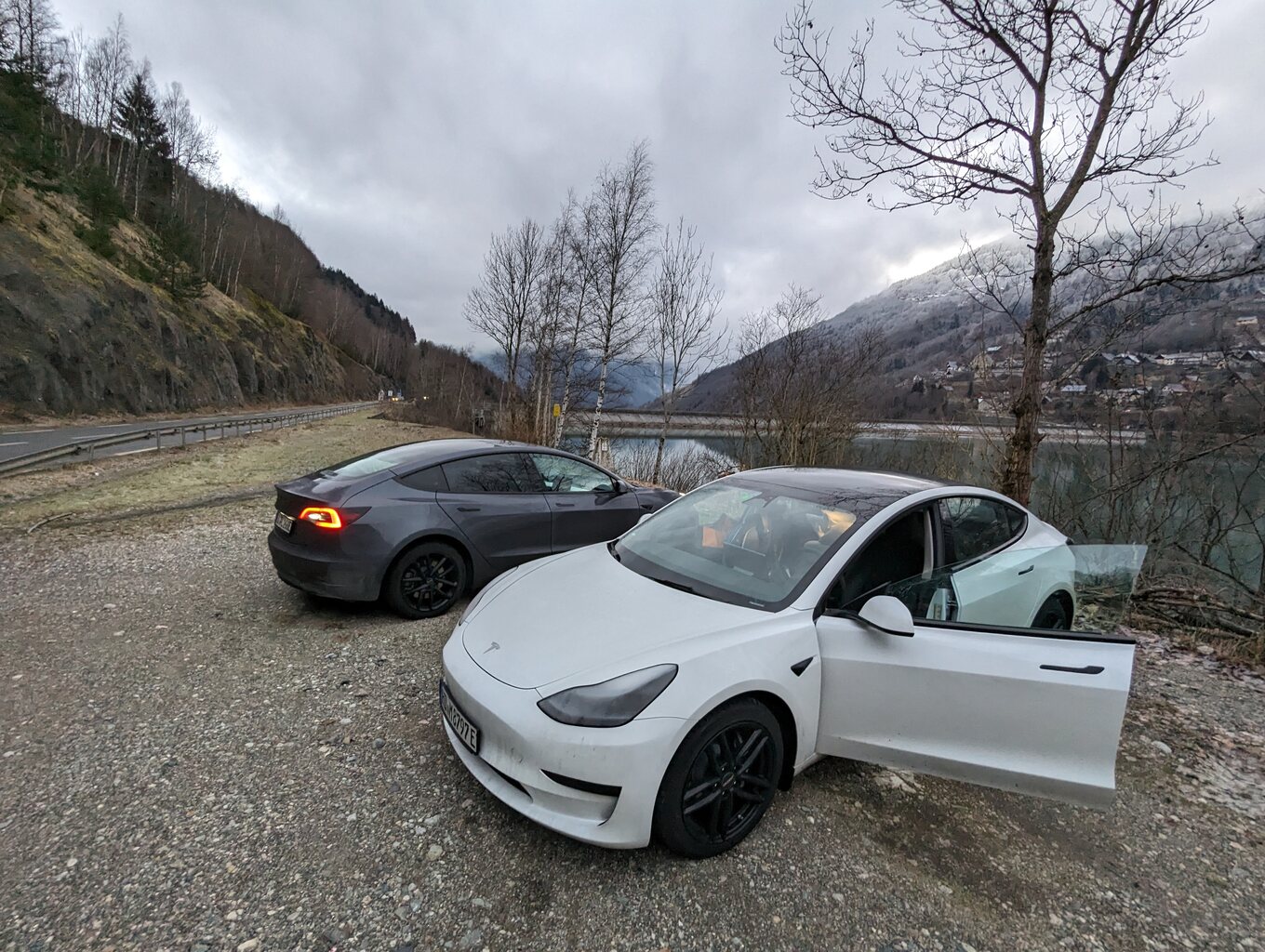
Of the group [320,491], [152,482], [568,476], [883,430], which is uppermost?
[883,430]

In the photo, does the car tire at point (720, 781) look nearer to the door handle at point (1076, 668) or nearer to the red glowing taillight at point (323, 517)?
the door handle at point (1076, 668)

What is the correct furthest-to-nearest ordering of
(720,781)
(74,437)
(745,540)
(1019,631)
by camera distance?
(74,437) → (745,540) → (1019,631) → (720,781)

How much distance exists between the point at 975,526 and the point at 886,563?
90cm

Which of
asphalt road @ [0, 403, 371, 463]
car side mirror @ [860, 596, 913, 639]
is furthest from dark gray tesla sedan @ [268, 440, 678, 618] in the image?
asphalt road @ [0, 403, 371, 463]

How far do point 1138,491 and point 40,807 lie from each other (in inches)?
458

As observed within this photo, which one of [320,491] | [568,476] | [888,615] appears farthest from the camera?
[568,476]

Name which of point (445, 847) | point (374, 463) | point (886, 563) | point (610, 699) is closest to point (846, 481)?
point (886, 563)

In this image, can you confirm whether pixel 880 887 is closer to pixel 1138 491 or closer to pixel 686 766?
pixel 686 766

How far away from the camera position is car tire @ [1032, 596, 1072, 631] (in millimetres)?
3045

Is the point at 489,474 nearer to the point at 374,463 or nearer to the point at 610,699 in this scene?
the point at 374,463

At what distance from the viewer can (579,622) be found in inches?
101

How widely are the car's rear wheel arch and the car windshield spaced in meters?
1.77

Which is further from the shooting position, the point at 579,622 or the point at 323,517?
the point at 323,517

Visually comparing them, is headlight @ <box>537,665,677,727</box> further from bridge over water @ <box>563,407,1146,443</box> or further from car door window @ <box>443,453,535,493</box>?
bridge over water @ <box>563,407,1146,443</box>
